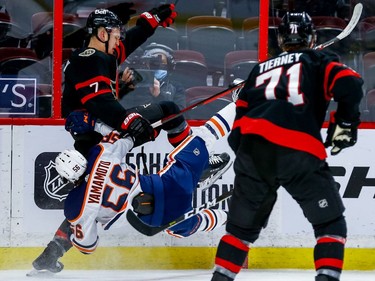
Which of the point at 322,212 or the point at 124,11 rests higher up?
the point at 124,11

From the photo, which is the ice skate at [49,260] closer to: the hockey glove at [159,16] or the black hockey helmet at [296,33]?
the hockey glove at [159,16]

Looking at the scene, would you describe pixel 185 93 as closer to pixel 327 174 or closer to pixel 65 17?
pixel 65 17

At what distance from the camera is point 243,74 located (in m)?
5.84

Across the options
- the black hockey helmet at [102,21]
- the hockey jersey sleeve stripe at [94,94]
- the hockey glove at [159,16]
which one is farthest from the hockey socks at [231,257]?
the hockey glove at [159,16]

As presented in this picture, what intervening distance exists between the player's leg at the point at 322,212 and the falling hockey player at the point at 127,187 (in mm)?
1064

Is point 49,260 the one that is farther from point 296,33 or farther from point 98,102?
point 296,33

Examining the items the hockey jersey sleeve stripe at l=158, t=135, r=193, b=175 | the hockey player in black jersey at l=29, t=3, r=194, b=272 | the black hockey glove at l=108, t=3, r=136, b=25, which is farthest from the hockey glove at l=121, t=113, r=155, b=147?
the black hockey glove at l=108, t=3, r=136, b=25

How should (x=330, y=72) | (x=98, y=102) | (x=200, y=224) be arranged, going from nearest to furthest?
(x=330, y=72)
(x=98, y=102)
(x=200, y=224)

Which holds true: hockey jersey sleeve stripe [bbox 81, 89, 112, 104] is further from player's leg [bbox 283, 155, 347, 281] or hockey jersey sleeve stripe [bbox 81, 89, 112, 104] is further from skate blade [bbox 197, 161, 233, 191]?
player's leg [bbox 283, 155, 347, 281]

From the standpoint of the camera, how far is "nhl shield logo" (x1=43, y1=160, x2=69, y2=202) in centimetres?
566

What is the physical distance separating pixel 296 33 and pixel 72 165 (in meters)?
1.29

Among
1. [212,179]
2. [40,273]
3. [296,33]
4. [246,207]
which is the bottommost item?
[40,273]

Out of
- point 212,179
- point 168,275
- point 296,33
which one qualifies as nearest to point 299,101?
point 296,33

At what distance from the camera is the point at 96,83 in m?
5.26
